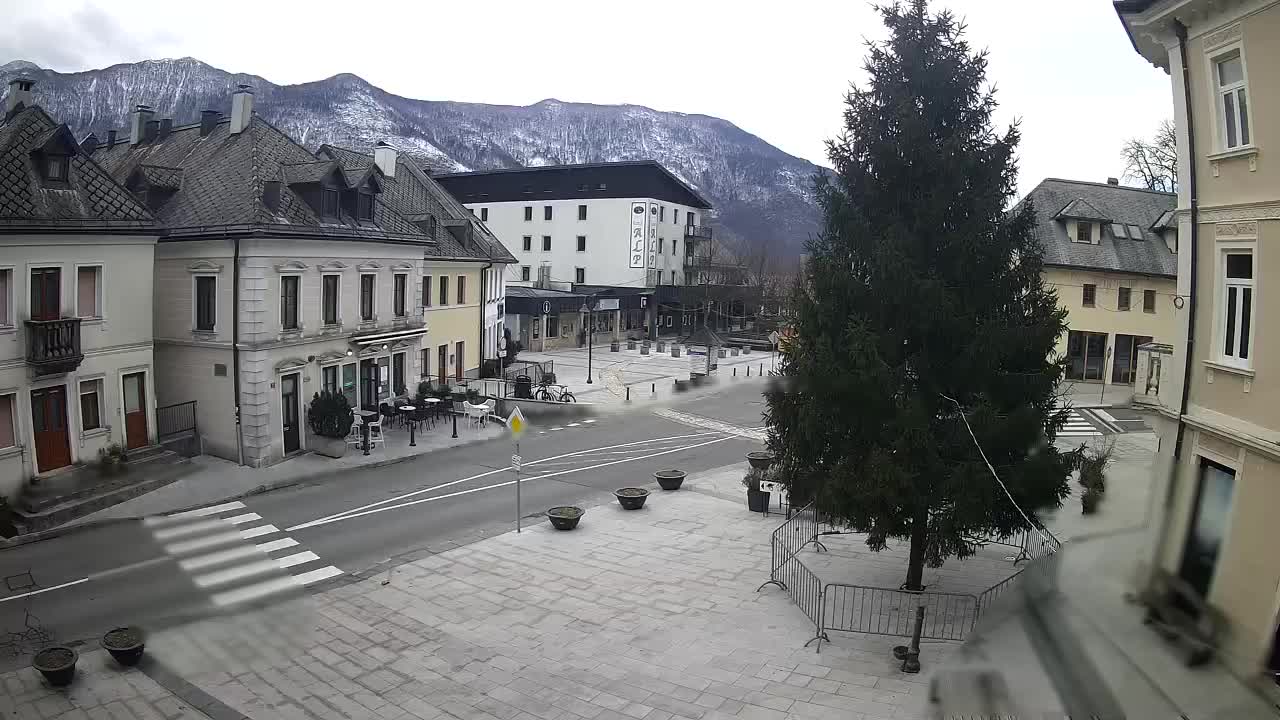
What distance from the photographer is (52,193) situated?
1922 centimetres

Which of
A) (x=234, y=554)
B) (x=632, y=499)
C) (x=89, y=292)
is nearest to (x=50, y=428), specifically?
(x=89, y=292)

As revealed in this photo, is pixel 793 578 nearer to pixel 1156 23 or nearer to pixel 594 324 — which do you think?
pixel 1156 23

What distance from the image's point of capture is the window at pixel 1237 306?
749cm

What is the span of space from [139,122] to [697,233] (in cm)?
4843

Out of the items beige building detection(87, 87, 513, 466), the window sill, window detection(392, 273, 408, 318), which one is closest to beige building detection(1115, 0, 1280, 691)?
the window sill

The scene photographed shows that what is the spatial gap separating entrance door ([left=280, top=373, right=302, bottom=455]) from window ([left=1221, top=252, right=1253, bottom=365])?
73.6 ft

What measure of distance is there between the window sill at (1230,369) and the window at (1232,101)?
6.50 ft

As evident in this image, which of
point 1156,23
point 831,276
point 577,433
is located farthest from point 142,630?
point 577,433

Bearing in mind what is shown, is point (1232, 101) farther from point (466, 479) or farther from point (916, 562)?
point (466, 479)

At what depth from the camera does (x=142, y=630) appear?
1236cm

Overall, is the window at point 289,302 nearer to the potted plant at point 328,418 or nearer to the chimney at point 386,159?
the potted plant at point 328,418

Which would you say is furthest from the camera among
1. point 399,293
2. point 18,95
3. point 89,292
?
point 399,293

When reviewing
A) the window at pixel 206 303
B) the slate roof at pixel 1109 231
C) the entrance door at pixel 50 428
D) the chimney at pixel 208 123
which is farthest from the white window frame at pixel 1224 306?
the chimney at pixel 208 123

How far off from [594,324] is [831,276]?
4838cm
